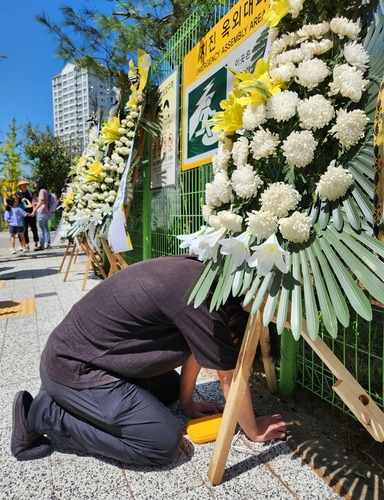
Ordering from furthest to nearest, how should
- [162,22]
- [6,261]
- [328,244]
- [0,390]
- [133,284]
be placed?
1. [6,261]
2. [162,22]
3. [0,390]
4. [133,284]
5. [328,244]

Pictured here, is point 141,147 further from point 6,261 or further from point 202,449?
point 6,261

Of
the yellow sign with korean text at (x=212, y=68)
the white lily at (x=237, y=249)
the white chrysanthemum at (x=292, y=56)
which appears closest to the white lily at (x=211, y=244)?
the white lily at (x=237, y=249)

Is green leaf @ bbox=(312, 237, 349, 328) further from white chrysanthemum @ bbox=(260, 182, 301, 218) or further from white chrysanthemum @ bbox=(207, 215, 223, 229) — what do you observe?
white chrysanthemum @ bbox=(207, 215, 223, 229)

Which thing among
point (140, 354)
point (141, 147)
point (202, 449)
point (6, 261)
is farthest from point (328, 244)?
point (6, 261)

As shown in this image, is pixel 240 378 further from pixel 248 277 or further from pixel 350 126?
pixel 350 126

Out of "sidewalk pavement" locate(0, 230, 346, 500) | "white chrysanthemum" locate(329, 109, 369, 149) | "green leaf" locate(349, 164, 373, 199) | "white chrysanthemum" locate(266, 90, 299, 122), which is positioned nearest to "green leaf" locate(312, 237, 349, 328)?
"green leaf" locate(349, 164, 373, 199)

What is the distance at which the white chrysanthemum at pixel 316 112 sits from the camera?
1.18m

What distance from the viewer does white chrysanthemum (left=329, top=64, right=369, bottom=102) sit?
1157 millimetres

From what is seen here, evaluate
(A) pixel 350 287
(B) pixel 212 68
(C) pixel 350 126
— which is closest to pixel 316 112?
(C) pixel 350 126

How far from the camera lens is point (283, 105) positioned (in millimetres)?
1234

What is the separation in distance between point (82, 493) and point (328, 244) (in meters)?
1.34

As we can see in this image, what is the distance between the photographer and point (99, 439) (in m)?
1.75

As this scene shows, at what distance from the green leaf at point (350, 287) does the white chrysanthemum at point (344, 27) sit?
663 mm

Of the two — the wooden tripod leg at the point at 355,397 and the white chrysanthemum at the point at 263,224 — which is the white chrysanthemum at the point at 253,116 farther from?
the wooden tripod leg at the point at 355,397
